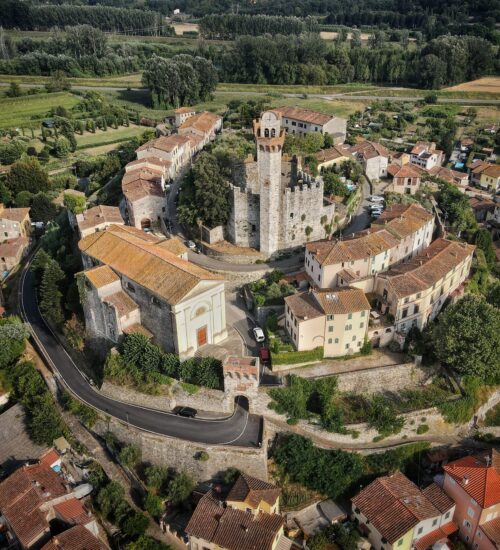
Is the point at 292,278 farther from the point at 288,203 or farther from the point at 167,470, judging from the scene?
the point at 167,470

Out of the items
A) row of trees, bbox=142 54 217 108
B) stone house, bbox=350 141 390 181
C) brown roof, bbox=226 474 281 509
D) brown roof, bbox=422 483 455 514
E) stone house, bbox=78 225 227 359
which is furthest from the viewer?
row of trees, bbox=142 54 217 108

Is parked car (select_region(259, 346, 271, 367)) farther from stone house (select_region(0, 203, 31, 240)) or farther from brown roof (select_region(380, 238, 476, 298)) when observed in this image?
stone house (select_region(0, 203, 31, 240))

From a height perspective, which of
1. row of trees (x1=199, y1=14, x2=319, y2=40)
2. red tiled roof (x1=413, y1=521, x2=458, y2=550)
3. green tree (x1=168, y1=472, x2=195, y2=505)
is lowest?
red tiled roof (x1=413, y1=521, x2=458, y2=550)

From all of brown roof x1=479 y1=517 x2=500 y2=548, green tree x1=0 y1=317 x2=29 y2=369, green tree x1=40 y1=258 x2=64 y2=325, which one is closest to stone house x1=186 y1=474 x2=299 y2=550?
brown roof x1=479 y1=517 x2=500 y2=548

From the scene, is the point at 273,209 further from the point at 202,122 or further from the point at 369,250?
the point at 202,122

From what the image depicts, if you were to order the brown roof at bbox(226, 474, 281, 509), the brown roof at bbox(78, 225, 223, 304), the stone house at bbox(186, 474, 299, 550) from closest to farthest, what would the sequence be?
the stone house at bbox(186, 474, 299, 550) → the brown roof at bbox(226, 474, 281, 509) → the brown roof at bbox(78, 225, 223, 304)

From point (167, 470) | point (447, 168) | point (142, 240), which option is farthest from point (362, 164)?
point (167, 470)

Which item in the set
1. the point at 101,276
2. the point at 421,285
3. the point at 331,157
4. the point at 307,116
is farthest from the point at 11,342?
the point at 307,116
